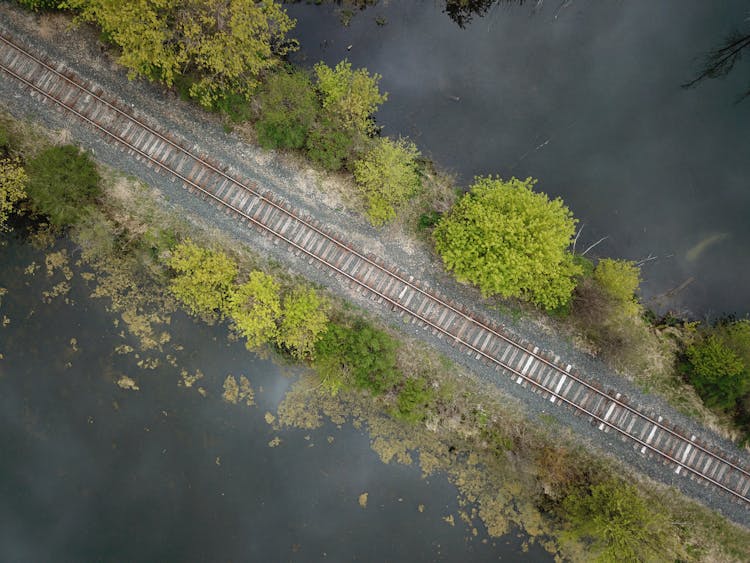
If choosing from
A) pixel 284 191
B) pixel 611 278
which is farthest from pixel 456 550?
pixel 284 191

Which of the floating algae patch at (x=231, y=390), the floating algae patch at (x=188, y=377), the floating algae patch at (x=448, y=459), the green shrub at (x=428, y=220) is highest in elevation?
the green shrub at (x=428, y=220)

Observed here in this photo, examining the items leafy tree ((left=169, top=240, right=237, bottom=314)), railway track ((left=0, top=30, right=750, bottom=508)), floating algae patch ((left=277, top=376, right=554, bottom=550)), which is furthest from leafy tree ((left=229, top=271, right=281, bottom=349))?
floating algae patch ((left=277, top=376, right=554, bottom=550))

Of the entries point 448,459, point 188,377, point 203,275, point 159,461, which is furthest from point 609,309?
point 159,461

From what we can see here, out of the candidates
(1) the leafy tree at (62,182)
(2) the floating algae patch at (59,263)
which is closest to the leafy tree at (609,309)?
(1) the leafy tree at (62,182)

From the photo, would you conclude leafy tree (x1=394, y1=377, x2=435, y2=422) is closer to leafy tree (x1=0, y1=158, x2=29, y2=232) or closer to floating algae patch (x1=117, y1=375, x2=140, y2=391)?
floating algae patch (x1=117, y1=375, x2=140, y2=391)

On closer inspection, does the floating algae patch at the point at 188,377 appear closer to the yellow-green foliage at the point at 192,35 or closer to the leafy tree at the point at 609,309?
the yellow-green foliage at the point at 192,35

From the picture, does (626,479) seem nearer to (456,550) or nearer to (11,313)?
(456,550)
